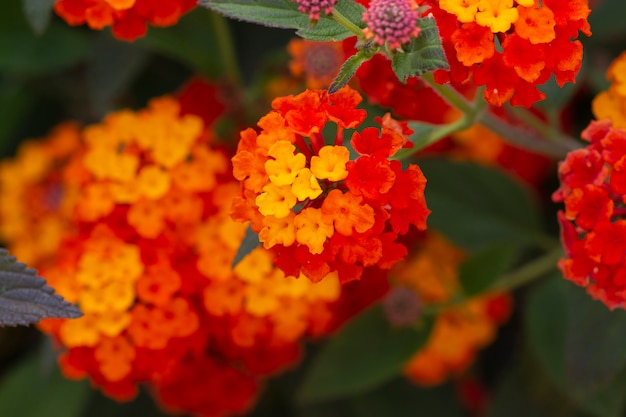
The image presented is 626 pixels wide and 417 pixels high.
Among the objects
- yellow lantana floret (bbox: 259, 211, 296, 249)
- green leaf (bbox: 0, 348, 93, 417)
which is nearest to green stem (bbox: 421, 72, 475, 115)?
yellow lantana floret (bbox: 259, 211, 296, 249)

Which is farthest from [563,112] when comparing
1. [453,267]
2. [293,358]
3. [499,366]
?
[293,358]

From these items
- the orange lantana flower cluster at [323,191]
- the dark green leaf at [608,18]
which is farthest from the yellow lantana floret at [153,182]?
the dark green leaf at [608,18]

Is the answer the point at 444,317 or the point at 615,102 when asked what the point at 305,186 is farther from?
the point at 444,317

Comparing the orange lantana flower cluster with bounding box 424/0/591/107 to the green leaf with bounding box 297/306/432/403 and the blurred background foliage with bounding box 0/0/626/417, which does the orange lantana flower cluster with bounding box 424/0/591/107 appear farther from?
the green leaf with bounding box 297/306/432/403

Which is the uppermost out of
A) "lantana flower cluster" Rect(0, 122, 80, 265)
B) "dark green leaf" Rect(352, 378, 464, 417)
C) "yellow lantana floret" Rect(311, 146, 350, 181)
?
"yellow lantana floret" Rect(311, 146, 350, 181)

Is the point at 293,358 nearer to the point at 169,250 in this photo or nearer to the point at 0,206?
the point at 169,250

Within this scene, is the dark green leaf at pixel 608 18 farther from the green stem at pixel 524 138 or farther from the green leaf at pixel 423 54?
the green leaf at pixel 423 54
